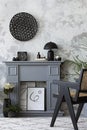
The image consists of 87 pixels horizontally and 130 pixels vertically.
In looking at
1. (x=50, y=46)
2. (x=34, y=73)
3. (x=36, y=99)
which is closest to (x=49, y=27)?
(x=50, y=46)

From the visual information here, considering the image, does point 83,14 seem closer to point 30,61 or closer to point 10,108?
point 30,61

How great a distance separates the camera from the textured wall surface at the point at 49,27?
6.36 m

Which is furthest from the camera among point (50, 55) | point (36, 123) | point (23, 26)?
point (23, 26)

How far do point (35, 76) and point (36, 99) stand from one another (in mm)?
468

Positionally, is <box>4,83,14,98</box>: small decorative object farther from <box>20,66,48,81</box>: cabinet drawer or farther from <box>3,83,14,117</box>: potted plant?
<box>20,66,48,81</box>: cabinet drawer

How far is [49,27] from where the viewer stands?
6.38 meters

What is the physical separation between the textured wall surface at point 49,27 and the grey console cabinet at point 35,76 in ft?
0.75

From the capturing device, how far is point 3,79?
6.39 meters

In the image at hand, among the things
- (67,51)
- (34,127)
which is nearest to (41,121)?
(34,127)

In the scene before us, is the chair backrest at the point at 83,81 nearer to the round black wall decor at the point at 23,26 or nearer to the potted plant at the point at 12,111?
the potted plant at the point at 12,111

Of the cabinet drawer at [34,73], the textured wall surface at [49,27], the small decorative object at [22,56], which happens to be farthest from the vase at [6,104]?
the small decorative object at [22,56]

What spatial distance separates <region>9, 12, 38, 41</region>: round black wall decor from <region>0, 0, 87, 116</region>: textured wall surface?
0.08m

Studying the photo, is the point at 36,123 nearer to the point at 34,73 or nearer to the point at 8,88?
the point at 8,88

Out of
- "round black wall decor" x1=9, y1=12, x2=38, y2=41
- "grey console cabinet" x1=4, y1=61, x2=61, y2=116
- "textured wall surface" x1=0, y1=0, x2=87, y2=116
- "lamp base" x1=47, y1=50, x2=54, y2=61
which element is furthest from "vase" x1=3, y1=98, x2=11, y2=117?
"round black wall decor" x1=9, y1=12, x2=38, y2=41
